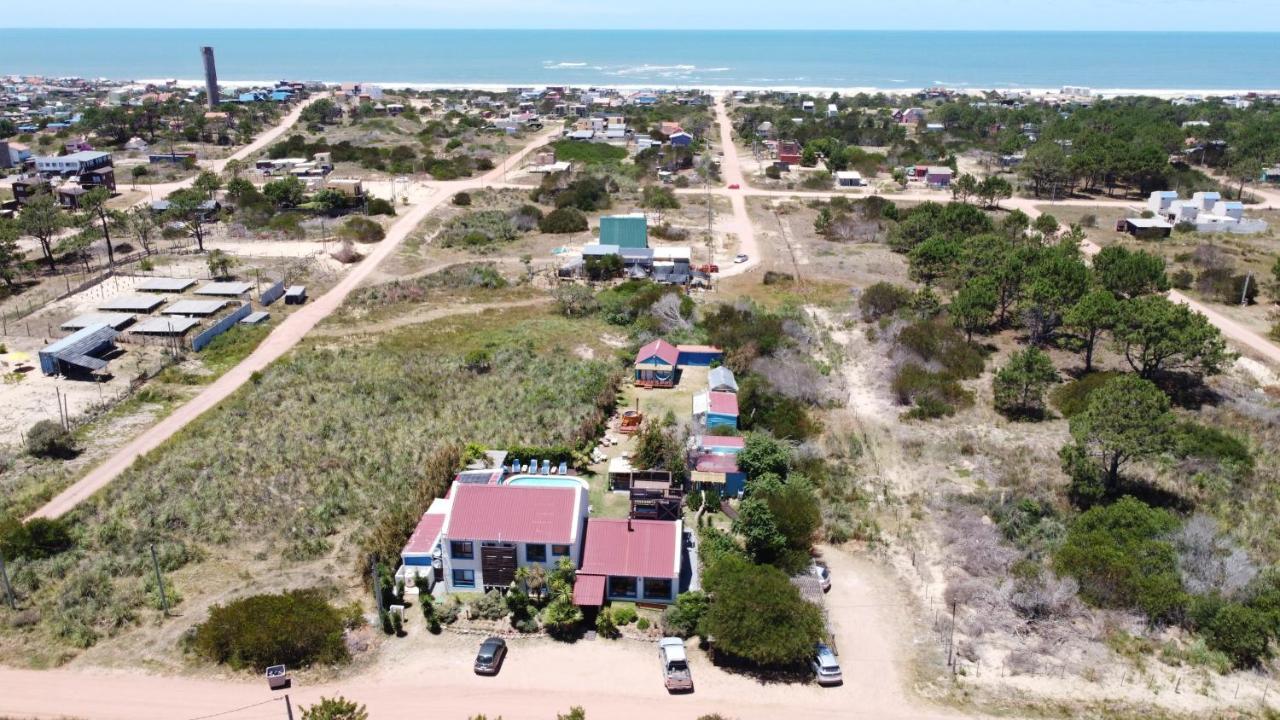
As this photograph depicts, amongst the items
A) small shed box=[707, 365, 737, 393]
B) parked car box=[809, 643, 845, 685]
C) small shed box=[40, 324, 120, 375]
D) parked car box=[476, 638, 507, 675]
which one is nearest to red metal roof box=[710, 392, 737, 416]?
small shed box=[707, 365, 737, 393]

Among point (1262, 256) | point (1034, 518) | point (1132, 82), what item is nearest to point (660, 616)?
point (1034, 518)

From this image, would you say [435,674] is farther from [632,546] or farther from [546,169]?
[546,169]

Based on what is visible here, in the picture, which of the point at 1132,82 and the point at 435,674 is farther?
the point at 1132,82

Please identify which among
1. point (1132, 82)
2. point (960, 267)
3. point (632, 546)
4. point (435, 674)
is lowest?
point (435, 674)

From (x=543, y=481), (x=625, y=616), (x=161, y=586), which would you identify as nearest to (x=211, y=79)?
(x=543, y=481)

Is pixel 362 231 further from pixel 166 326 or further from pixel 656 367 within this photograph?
pixel 656 367

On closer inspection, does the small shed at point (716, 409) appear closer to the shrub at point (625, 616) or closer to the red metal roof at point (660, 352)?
the red metal roof at point (660, 352)

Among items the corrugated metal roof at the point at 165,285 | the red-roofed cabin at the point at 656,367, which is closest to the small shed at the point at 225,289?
the corrugated metal roof at the point at 165,285
